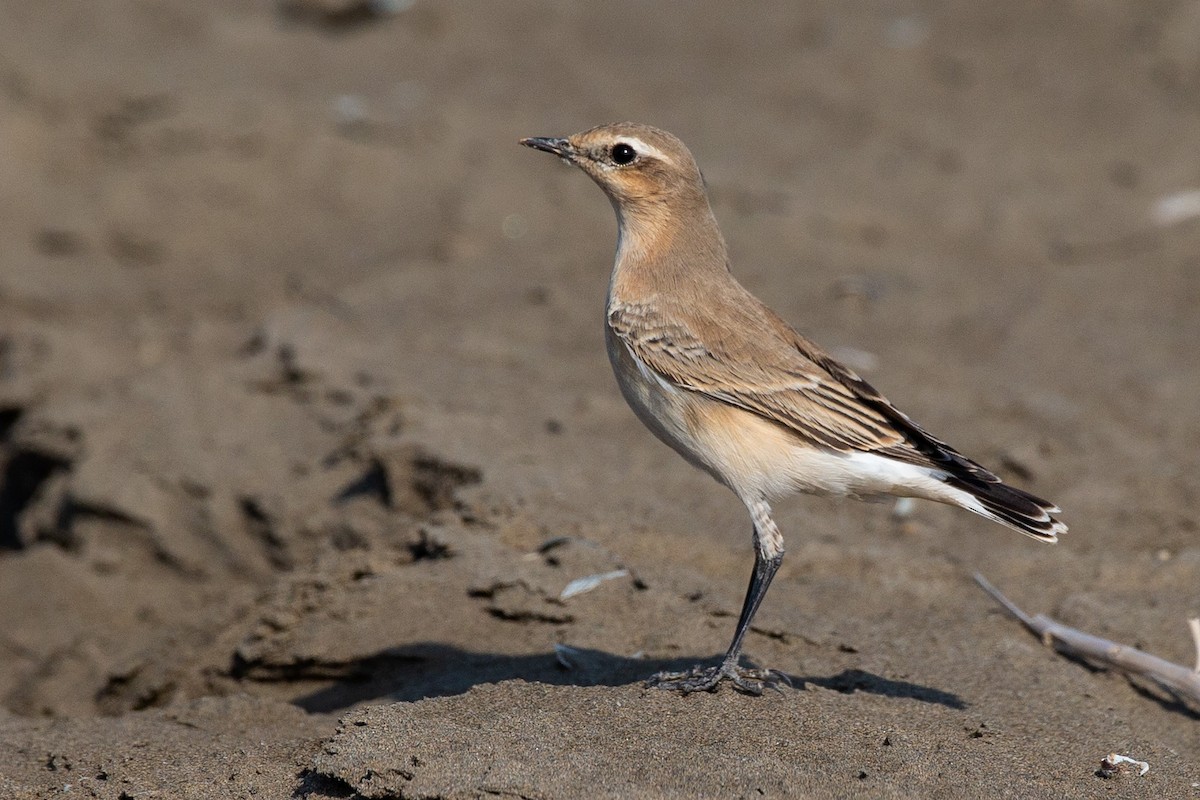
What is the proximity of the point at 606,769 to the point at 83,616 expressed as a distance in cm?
459

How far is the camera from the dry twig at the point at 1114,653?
563cm

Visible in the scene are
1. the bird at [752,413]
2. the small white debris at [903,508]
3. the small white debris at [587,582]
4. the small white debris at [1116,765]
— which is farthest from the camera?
the small white debris at [903,508]

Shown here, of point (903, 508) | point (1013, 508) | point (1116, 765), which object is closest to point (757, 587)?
point (1013, 508)

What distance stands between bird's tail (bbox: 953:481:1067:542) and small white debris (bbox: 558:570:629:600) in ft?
5.66

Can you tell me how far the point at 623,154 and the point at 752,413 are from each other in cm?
136

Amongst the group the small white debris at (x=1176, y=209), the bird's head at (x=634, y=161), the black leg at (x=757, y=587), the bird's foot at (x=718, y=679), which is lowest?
the bird's foot at (x=718, y=679)

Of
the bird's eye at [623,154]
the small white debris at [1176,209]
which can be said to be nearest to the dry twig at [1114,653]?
the bird's eye at [623,154]

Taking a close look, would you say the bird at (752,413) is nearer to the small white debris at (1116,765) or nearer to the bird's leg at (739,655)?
the bird's leg at (739,655)

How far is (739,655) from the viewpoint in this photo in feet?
18.1

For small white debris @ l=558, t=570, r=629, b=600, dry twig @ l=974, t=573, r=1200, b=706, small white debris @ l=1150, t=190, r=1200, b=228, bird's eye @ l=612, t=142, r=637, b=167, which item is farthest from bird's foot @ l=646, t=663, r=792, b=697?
small white debris @ l=1150, t=190, r=1200, b=228

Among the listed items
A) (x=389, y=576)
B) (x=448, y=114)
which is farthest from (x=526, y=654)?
(x=448, y=114)

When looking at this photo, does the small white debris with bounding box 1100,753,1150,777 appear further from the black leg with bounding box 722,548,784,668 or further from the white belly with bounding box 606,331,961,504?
the black leg with bounding box 722,548,784,668

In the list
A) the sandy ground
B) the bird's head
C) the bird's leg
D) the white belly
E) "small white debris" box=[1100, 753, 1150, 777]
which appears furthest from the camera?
the bird's head

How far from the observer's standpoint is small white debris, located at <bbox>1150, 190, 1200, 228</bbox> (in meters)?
11.5
